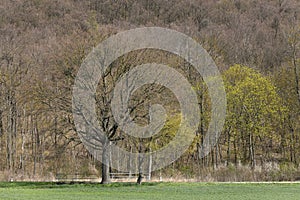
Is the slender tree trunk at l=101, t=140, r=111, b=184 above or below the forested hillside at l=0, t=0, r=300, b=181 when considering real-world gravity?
below

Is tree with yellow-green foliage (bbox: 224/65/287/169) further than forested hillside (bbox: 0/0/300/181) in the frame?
Yes

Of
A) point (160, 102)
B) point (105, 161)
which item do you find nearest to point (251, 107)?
point (160, 102)

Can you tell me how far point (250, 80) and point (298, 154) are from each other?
8.47 m

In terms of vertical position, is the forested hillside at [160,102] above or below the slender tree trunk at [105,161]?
above

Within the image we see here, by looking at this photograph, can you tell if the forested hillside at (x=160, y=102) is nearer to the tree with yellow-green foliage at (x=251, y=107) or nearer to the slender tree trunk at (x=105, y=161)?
the tree with yellow-green foliage at (x=251, y=107)

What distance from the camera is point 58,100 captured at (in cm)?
3775

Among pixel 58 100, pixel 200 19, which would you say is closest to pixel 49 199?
pixel 58 100

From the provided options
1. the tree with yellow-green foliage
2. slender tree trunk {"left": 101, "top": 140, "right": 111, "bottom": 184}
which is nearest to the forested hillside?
the tree with yellow-green foliage

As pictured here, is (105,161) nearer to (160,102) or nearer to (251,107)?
(160,102)

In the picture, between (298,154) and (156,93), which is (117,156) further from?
(298,154)

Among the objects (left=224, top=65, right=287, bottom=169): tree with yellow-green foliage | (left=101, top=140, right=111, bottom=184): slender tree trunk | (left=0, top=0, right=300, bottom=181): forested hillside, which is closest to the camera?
(left=101, top=140, right=111, bottom=184): slender tree trunk

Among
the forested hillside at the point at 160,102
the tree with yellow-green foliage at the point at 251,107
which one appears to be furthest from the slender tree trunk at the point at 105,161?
the tree with yellow-green foliage at the point at 251,107

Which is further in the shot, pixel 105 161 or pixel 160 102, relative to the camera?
pixel 160 102

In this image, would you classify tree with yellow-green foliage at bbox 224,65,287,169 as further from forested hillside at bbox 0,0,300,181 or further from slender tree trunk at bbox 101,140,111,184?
slender tree trunk at bbox 101,140,111,184
